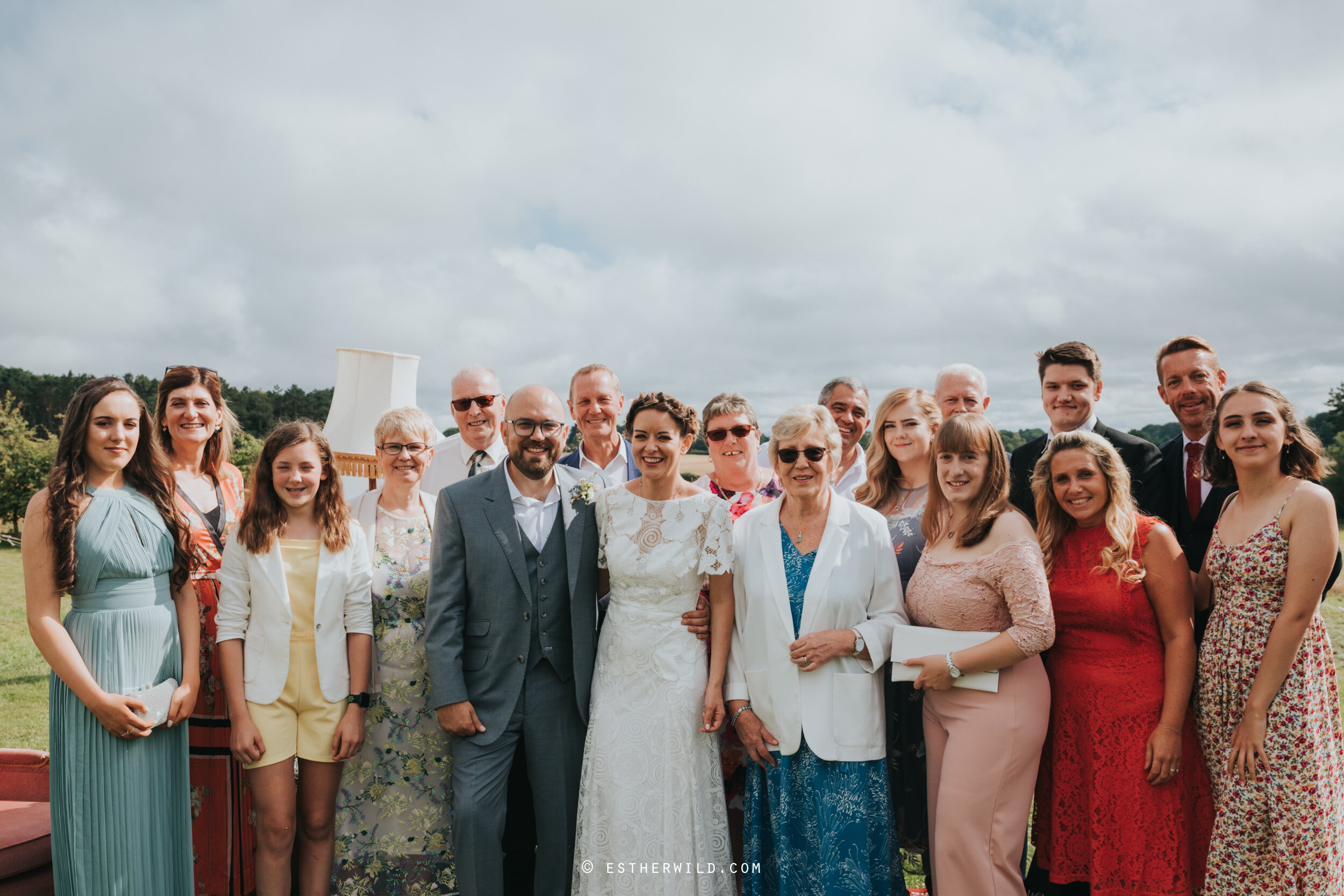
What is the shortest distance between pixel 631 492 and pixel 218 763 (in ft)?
8.49

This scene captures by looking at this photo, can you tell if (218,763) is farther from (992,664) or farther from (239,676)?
(992,664)

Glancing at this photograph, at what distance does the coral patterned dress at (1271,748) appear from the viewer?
3.32m

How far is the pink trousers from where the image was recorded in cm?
335

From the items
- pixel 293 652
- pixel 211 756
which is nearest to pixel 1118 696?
pixel 293 652

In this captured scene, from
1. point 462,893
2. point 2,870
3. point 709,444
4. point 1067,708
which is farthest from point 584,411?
point 2,870

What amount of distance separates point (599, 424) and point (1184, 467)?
3.56 meters

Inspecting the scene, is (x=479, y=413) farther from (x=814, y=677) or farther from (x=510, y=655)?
(x=814, y=677)

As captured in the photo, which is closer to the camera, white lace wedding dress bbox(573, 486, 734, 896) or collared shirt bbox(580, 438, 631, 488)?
white lace wedding dress bbox(573, 486, 734, 896)

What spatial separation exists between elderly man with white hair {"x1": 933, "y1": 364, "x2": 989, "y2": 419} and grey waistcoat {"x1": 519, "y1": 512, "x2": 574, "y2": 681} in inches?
117

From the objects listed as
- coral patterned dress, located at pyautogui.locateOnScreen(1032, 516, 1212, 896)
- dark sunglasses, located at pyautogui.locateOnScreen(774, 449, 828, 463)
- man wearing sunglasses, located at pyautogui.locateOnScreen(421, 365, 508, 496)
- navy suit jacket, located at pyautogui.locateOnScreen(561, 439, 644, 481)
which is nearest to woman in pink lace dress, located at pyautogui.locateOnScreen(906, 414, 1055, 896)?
coral patterned dress, located at pyautogui.locateOnScreen(1032, 516, 1212, 896)

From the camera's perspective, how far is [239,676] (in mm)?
3611

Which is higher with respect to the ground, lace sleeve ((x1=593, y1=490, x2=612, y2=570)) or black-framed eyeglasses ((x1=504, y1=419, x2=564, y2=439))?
black-framed eyeglasses ((x1=504, y1=419, x2=564, y2=439))

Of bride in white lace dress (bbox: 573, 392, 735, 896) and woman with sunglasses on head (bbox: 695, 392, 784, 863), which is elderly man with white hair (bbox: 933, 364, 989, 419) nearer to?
woman with sunglasses on head (bbox: 695, 392, 784, 863)

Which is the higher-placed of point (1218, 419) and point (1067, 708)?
point (1218, 419)
